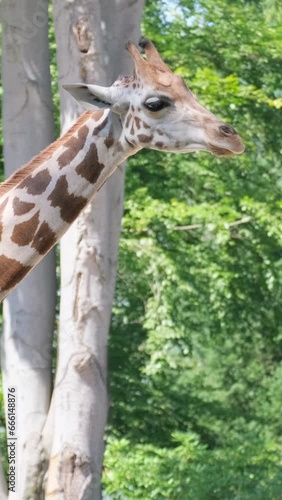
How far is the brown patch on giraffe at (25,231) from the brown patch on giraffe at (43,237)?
2 centimetres

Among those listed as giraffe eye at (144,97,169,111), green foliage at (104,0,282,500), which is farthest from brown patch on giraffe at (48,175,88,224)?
green foliage at (104,0,282,500)

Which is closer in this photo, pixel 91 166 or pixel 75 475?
pixel 91 166

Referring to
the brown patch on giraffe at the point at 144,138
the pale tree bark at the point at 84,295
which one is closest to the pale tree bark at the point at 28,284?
the pale tree bark at the point at 84,295

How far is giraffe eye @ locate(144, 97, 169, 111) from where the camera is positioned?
15.5ft

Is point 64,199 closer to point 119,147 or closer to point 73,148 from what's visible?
point 73,148

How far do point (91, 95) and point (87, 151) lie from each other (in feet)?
0.81

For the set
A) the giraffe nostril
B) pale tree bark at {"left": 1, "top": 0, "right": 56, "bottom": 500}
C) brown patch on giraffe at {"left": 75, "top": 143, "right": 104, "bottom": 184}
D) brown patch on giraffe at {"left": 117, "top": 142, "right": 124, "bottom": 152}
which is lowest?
pale tree bark at {"left": 1, "top": 0, "right": 56, "bottom": 500}

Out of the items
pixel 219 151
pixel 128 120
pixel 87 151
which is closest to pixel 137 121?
pixel 128 120

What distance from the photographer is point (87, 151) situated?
491 cm

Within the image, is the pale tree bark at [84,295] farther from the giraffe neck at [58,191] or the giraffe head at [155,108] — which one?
the giraffe head at [155,108]

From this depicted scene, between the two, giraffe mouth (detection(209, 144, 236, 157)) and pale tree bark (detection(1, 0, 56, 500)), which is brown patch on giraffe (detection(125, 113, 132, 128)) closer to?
giraffe mouth (detection(209, 144, 236, 157))

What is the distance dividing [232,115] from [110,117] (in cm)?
770

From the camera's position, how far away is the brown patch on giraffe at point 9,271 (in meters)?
4.96

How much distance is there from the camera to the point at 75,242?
767 cm
